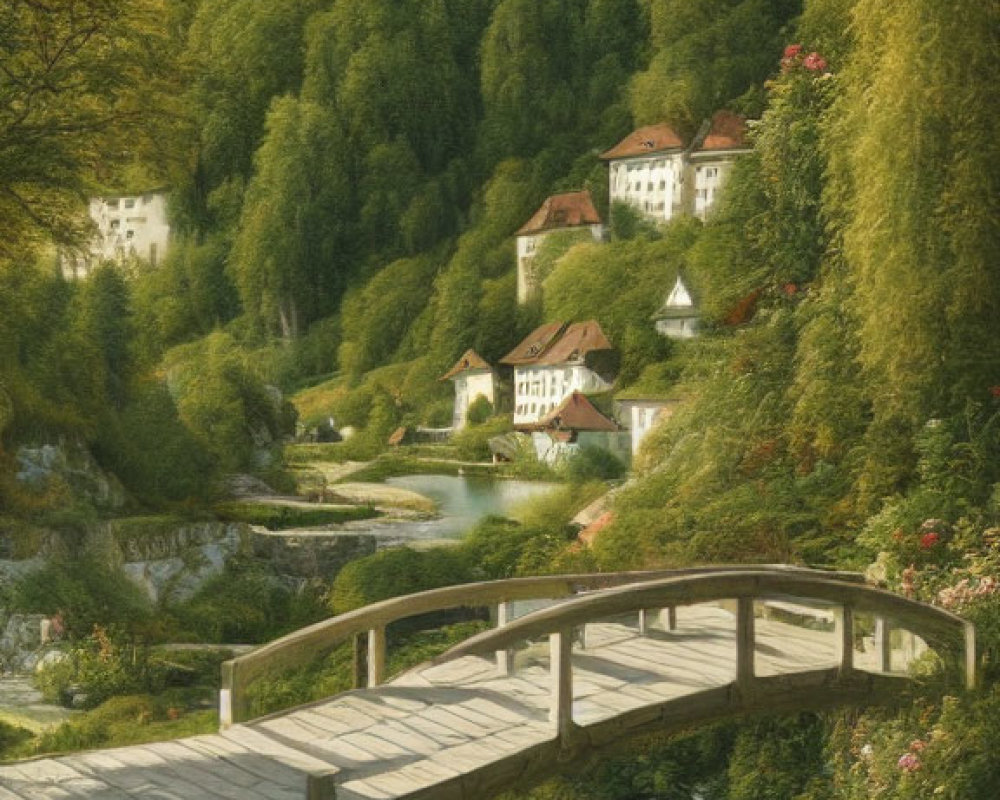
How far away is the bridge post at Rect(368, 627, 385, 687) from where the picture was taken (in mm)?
5996

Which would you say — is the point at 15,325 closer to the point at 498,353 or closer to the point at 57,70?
the point at 57,70

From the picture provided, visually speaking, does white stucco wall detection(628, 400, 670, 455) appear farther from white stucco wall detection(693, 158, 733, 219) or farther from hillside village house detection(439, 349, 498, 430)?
white stucco wall detection(693, 158, 733, 219)

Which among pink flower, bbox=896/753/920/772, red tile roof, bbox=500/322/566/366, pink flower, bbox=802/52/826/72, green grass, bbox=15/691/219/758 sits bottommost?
green grass, bbox=15/691/219/758

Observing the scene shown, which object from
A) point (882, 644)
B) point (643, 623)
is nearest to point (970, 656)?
point (882, 644)

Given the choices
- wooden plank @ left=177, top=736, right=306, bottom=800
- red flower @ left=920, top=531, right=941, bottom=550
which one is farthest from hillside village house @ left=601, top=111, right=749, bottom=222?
wooden plank @ left=177, top=736, right=306, bottom=800

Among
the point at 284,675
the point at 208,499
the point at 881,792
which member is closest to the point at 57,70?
the point at 208,499

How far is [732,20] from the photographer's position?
8.66m

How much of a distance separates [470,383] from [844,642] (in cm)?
307

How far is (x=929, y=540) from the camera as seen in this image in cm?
763

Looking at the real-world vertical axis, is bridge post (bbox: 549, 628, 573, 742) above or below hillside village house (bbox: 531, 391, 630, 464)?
below

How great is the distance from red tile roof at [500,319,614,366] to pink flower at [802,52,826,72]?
1.74m

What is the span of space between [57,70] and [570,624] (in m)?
4.38

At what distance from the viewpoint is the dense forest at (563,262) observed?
796 cm

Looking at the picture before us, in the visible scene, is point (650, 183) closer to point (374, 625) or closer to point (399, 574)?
point (399, 574)
